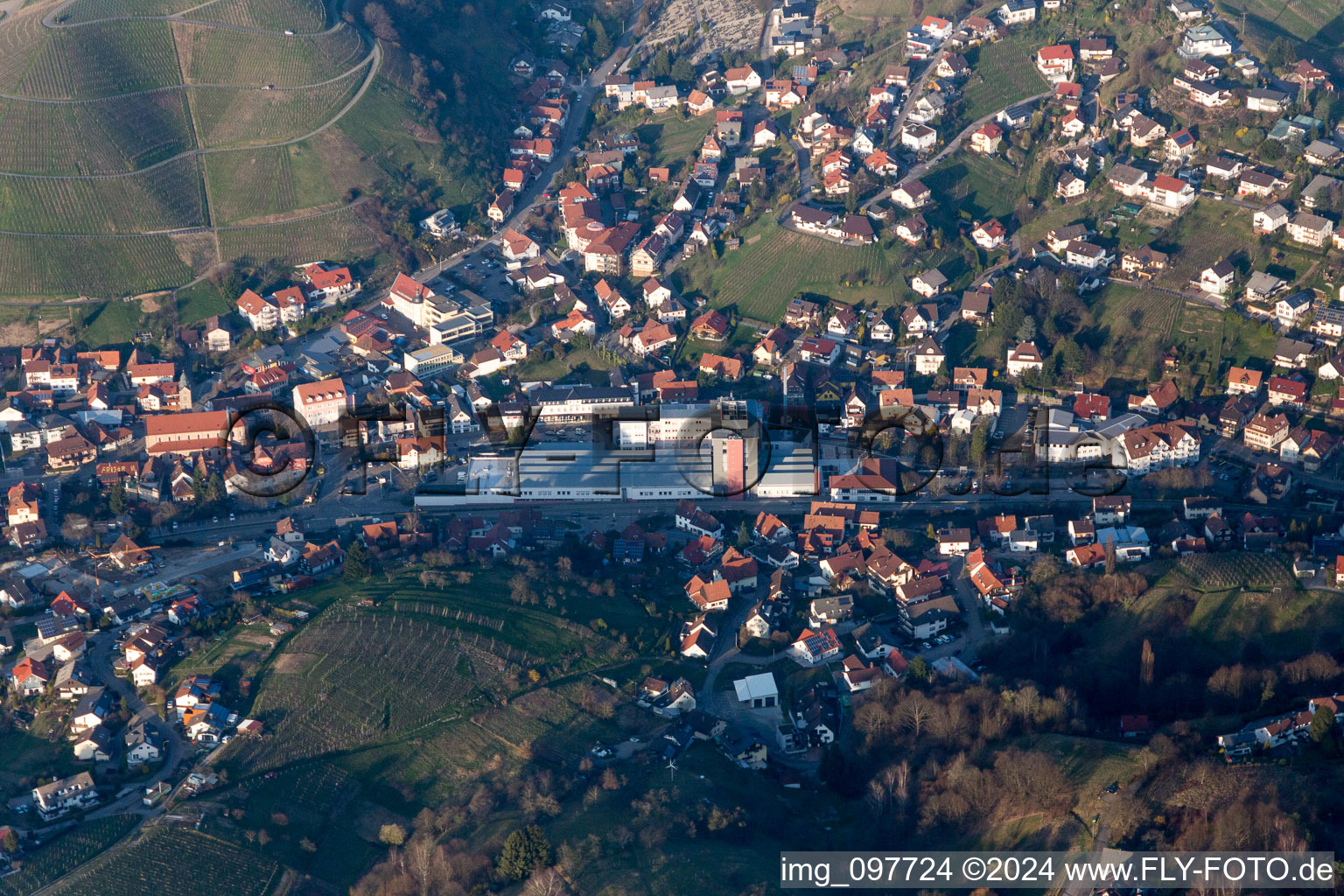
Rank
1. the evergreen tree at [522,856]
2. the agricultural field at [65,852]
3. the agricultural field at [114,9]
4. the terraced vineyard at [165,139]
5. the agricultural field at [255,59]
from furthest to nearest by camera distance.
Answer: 1. the agricultural field at [255,59]
2. the agricultural field at [114,9]
3. the terraced vineyard at [165,139]
4. the agricultural field at [65,852]
5. the evergreen tree at [522,856]

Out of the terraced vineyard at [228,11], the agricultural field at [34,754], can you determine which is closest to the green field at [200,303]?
the terraced vineyard at [228,11]

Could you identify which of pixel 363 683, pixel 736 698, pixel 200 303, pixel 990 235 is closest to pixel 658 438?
pixel 736 698

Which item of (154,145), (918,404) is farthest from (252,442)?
(918,404)

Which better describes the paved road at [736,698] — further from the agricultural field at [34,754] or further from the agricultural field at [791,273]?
the agricultural field at [791,273]

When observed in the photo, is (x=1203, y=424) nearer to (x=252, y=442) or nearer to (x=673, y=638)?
(x=673, y=638)

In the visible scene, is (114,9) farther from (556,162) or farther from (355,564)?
(355,564)

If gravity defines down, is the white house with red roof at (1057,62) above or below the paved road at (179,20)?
below

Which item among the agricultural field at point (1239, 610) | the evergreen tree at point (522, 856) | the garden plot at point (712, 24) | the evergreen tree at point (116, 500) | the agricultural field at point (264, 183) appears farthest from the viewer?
the garden plot at point (712, 24)

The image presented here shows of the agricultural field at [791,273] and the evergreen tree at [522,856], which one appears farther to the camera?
the agricultural field at [791,273]
